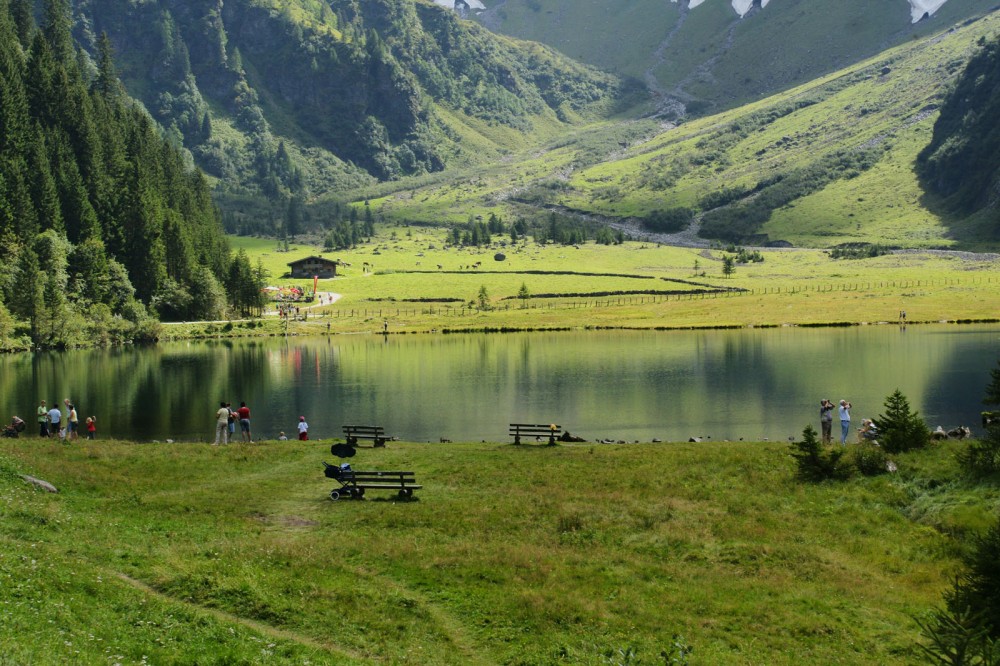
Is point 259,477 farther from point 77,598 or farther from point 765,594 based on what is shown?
point 765,594

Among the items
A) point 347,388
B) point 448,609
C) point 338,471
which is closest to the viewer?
point 448,609

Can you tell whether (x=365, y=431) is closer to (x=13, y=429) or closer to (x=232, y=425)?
(x=232, y=425)

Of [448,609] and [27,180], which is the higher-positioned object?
[27,180]

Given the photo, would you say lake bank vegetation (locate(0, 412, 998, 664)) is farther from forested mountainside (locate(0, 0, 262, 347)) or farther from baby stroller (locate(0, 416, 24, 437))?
forested mountainside (locate(0, 0, 262, 347))

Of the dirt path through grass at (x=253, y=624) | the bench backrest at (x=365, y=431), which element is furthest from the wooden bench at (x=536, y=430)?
the dirt path through grass at (x=253, y=624)

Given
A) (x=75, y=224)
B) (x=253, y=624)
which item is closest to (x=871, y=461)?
(x=253, y=624)

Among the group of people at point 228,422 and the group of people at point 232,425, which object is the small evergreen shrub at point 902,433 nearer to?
the group of people at point 232,425

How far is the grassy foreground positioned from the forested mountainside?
4373 inches

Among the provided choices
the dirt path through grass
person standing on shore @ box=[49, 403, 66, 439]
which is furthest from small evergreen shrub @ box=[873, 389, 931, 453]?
person standing on shore @ box=[49, 403, 66, 439]

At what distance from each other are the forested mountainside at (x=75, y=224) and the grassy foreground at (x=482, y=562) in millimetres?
111075

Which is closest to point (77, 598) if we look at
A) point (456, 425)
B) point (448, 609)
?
point (448, 609)

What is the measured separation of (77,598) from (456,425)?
48.6m

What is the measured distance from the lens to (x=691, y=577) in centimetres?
2759

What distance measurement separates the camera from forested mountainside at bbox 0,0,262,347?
461 feet
